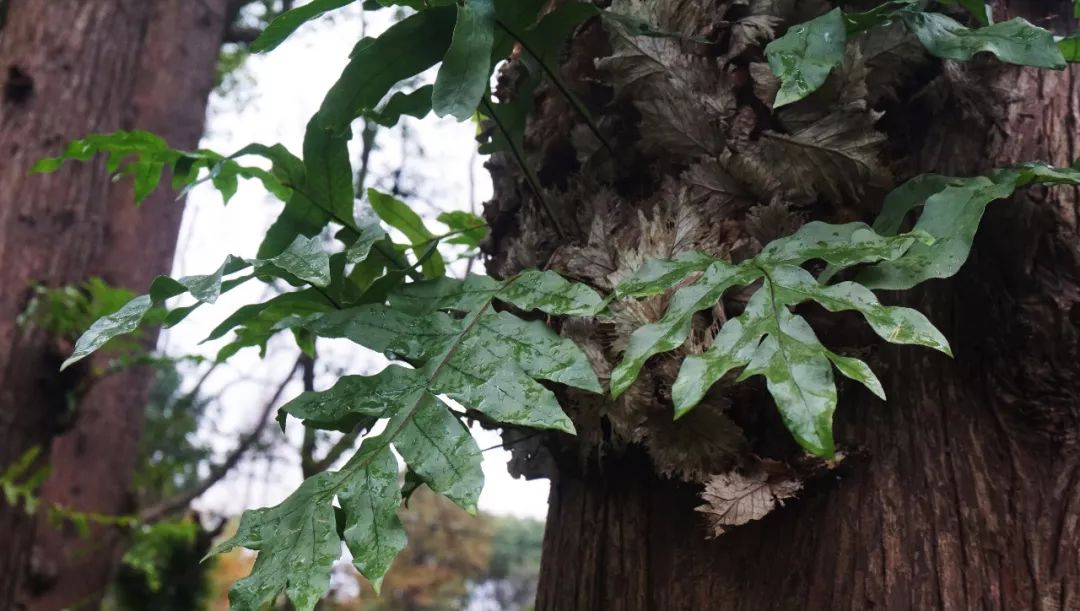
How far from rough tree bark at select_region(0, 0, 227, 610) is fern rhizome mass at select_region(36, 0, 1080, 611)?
1.52m

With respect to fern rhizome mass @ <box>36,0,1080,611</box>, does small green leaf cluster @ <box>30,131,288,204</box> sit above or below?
above

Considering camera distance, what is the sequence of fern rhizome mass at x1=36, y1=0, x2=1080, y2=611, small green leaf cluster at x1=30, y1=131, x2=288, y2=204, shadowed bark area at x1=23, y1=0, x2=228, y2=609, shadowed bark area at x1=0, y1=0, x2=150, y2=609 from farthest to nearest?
shadowed bark area at x1=23, y1=0, x2=228, y2=609 < shadowed bark area at x1=0, y1=0, x2=150, y2=609 < small green leaf cluster at x1=30, y1=131, x2=288, y2=204 < fern rhizome mass at x1=36, y1=0, x2=1080, y2=611

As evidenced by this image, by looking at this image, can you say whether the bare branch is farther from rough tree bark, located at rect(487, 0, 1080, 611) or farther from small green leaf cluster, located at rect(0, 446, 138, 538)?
rough tree bark, located at rect(487, 0, 1080, 611)

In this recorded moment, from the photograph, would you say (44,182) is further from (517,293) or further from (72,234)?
(517,293)

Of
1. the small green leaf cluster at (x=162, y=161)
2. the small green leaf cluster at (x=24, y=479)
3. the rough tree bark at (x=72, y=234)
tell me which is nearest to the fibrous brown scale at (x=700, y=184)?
the small green leaf cluster at (x=162, y=161)

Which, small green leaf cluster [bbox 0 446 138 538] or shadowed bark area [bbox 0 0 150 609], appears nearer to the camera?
small green leaf cluster [bbox 0 446 138 538]

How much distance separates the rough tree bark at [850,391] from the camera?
0.66 metres

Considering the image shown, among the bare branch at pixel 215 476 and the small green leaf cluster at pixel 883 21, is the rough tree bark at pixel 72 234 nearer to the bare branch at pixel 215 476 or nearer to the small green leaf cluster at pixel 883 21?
the bare branch at pixel 215 476

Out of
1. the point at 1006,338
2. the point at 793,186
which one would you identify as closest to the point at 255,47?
the point at 793,186

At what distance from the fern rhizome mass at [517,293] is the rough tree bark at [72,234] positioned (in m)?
1.52

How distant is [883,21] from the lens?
73cm

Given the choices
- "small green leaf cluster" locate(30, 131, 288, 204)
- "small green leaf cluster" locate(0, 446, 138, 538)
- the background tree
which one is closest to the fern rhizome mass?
"small green leaf cluster" locate(30, 131, 288, 204)

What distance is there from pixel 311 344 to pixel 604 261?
46cm

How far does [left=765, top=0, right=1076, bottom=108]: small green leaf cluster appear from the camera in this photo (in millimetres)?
643
